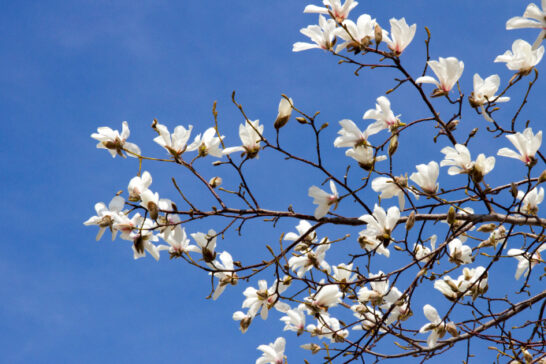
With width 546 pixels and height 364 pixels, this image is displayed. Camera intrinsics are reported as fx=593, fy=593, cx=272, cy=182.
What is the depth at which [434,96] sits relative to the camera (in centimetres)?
206

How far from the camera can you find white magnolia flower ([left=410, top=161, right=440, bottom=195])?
197cm

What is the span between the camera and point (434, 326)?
7.64 ft

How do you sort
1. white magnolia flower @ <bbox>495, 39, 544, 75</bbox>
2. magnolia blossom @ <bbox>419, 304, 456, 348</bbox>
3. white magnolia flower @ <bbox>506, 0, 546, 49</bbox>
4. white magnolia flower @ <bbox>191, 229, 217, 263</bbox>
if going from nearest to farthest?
1. white magnolia flower @ <bbox>506, 0, 546, 49</bbox>
2. white magnolia flower @ <bbox>495, 39, 544, 75</bbox>
3. white magnolia flower @ <bbox>191, 229, 217, 263</bbox>
4. magnolia blossom @ <bbox>419, 304, 456, 348</bbox>

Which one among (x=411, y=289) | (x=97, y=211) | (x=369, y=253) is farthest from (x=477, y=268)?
(x=97, y=211)

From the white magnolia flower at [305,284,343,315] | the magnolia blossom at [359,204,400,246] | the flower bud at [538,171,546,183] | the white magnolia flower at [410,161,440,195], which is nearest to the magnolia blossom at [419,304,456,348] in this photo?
the white magnolia flower at [305,284,343,315]

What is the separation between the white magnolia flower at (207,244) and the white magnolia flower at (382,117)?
27.1 inches

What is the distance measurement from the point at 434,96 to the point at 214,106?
30.0 inches

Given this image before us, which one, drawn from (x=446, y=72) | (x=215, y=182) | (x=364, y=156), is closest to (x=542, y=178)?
(x=446, y=72)

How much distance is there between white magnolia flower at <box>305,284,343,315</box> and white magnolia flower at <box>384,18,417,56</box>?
955 mm

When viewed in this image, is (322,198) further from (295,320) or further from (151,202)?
(295,320)

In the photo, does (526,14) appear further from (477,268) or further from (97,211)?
(97,211)

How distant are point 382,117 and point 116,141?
954mm

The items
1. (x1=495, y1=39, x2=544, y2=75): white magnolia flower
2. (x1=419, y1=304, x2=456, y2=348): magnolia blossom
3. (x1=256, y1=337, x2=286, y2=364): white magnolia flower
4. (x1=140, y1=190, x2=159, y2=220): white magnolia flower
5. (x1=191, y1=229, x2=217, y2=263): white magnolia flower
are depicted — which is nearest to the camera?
(x1=140, y1=190, x2=159, y2=220): white magnolia flower

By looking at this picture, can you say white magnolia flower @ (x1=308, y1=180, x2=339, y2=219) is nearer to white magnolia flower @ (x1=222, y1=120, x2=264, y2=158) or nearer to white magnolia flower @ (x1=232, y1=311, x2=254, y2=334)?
white magnolia flower @ (x1=222, y1=120, x2=264, y2=158)
